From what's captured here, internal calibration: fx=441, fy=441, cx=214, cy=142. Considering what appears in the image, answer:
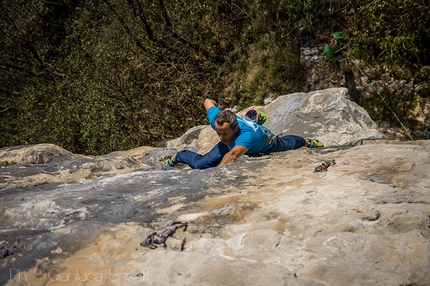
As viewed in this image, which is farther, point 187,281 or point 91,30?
→ point 91,30

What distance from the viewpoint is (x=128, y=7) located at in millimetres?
11375

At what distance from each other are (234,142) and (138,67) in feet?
23.1

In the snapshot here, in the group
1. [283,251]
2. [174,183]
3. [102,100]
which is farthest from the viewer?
[102,100]

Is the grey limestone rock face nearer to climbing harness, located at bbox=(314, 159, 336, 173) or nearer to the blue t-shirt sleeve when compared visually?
climbing harness, located at bbox=(314, 159, 336, 173)

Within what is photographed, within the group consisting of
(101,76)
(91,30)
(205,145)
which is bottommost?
(205,145)

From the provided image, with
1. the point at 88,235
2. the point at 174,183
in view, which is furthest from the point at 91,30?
the point at 88,235

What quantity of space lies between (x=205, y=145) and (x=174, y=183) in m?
2.92

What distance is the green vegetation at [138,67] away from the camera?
33.9ft

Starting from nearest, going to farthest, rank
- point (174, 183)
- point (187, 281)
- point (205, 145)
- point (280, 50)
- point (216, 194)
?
1. point (187, 281)
2. point (216, 194)
3. point (174, 183)
4. point (205, 145)
5. point (280, 50)

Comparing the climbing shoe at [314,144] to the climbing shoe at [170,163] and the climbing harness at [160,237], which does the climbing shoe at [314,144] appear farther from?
the climbing harness at [160,237]

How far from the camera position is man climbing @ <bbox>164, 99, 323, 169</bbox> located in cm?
479

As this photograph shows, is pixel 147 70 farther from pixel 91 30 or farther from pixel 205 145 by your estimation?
pixel 205 145

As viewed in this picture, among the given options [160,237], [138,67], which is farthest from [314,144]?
[138,67]

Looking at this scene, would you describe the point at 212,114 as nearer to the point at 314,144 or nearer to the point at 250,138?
the point at 250,138
